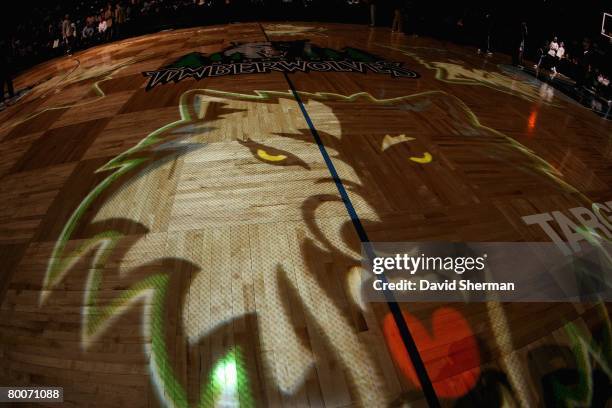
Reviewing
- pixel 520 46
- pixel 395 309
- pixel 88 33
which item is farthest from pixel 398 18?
pixel 395 309

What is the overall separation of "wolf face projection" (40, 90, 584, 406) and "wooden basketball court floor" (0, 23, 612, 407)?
2 cm

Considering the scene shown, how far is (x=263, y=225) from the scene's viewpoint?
3.14 metres

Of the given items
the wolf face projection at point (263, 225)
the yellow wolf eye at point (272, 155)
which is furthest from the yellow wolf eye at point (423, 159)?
the yellow wolf eye at point (272, 155)

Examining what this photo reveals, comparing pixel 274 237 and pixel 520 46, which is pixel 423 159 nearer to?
pixel 274 237

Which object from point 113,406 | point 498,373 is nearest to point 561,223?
point 498,373

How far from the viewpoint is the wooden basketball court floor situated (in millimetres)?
2156

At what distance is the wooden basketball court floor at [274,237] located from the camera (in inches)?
84.9

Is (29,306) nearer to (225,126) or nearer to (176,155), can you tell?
(176,155)

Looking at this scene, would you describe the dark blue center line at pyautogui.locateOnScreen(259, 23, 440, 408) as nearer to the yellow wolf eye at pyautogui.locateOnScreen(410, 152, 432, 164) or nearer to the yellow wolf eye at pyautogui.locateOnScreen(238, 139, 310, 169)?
the yellow wolf eye at pyautogui.locateOnScreen(238, 139, 310, 169)

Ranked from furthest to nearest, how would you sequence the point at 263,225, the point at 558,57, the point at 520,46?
the point at 520,46 < the point at 558,57 < the point at 263,225

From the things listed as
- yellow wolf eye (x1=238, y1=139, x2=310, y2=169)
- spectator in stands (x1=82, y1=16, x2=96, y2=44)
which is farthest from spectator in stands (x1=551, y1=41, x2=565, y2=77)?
spectator in stands (x1=82, y1=16, x2=96, y2=44)

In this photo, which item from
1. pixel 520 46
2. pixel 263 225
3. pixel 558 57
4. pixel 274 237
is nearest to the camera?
pixel 274 237

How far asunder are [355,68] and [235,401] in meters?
6.73

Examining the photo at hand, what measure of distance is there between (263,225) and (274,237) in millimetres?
196
